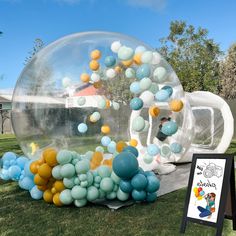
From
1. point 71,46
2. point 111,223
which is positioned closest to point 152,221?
point 111,223

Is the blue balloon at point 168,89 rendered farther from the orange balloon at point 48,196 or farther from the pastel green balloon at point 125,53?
the orange balloon at point 48,196

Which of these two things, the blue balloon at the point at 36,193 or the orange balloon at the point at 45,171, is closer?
the orange balloon at the point at 45,171

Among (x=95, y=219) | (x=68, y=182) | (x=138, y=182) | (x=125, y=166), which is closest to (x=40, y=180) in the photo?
(x=68, y=182)

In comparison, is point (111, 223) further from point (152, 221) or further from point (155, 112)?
point (155, 112)

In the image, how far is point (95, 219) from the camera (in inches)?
177

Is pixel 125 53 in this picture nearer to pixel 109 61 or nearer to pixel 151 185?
pixel 109 61

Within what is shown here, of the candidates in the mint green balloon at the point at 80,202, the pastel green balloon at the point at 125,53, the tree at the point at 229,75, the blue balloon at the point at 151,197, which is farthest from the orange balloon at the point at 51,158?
the tree at the point at 229,75

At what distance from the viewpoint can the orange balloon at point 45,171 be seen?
16.1 ft

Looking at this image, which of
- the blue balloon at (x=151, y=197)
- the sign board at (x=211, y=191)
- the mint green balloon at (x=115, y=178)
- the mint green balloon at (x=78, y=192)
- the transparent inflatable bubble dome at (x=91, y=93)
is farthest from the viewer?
the transparent inflatable bubble dome at (x=91, y=93)

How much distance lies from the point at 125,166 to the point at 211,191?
4.34 feet

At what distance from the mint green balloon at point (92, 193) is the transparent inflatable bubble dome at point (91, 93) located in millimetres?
1000

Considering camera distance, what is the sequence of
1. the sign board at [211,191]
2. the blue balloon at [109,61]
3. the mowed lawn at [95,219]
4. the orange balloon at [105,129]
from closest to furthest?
the sign board at [211,191], the mowed lawn at [95,219], the blue balloon at [109,61], the orange balloon at [105,129]

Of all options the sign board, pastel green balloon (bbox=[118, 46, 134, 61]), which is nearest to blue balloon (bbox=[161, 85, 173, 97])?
pastel green balloon (bbox=[118, 46, 134, 61])

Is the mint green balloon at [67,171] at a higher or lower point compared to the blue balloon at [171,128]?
lower
